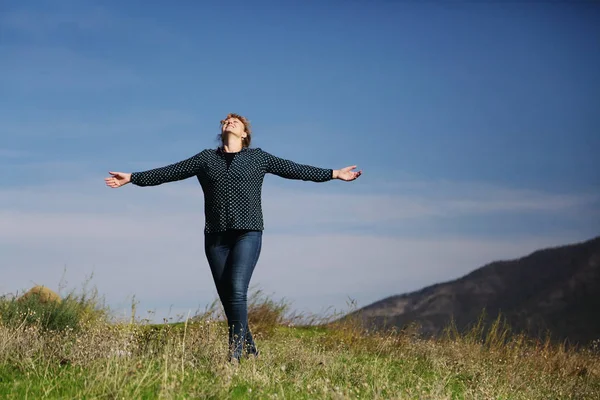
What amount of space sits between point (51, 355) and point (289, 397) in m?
3.11

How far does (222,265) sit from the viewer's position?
7.82 metres

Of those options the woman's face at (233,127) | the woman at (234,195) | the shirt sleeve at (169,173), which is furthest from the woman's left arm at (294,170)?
the shirt sleeve at (169,173)

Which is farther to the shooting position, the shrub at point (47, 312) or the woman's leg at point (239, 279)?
the shrub at point (47, 312)

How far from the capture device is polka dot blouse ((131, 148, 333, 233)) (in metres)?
7.77

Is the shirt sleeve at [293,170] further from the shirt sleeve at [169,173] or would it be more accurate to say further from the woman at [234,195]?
the shirt sleeve at [169,173]

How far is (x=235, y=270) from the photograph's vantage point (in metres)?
7.63

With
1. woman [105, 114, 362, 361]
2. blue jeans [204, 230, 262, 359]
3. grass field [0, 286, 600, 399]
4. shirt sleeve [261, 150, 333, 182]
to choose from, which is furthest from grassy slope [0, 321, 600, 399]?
shirt sleeve [261, 150, 333, 182]

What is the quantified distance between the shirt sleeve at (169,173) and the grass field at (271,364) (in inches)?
A: 68.1

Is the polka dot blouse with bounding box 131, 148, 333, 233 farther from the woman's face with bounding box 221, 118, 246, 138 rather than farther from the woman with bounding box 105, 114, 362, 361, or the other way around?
the woman's face with bounding box 221, 118, 246, 138

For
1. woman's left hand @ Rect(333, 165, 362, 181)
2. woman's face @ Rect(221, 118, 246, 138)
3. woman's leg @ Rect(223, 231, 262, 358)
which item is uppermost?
woman's face @ Rect(221, 118, 246, 138)

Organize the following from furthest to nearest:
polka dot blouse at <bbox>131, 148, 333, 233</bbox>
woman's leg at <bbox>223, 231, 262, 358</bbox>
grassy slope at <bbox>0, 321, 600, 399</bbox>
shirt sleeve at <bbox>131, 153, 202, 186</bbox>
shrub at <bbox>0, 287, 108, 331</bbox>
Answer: shrub at <bbox>0, 287, 108, 331</bbox> → shirt sleeve at <bbox>131, 153, 202, 186</bbox> → polka dot blouse at <bbox>131, 148, 333, 233</bbox> → woman's leg at <bbox>223, 231, 262, 358</bbox> → grassy slope at <bbox>0, 321, 600, 399</bbox>

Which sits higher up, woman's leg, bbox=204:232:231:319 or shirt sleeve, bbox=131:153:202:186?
shirt sleeve, bbox=131:153:202:186

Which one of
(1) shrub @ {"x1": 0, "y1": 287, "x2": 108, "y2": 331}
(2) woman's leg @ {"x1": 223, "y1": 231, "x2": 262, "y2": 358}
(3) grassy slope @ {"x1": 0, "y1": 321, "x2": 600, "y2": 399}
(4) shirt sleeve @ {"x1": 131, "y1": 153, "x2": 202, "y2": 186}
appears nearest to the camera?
(3) grassy slope @ {"x1": 0, "y1": 321, "x2": 600, "y2": 399}

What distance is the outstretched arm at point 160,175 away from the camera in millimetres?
8195
